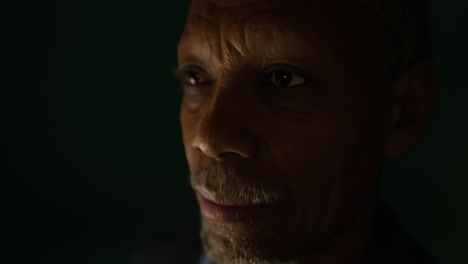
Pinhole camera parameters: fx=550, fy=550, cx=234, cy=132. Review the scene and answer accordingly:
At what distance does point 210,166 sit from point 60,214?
0.95 meters

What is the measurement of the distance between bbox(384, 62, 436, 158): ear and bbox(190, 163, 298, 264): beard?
0.95ft

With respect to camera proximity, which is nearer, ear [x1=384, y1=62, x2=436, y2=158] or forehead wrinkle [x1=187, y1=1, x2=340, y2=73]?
forehead wrinkle [x1=187, y1=1, x2=340, y2=73]

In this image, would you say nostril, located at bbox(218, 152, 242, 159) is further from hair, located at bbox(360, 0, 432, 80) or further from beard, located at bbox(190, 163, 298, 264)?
hair, located at bbox(360, 0, 432, 80)

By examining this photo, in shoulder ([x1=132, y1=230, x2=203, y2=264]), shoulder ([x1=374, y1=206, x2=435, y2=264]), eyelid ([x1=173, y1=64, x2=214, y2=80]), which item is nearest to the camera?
eyelid ([x1=173, y1=64, x2=214, y2=80])

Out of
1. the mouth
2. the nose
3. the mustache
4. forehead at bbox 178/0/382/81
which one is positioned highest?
forehead at bbox 178/0/382/81

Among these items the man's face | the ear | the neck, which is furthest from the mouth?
the ear

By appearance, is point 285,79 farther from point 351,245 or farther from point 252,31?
point 351,245

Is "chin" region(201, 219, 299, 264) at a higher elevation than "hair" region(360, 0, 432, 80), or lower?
lower

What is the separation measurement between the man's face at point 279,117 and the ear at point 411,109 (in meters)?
0.06

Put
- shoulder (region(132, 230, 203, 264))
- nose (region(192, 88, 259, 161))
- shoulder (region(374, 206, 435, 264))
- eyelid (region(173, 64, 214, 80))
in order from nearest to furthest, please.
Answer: nose (region(192, 88, 259, 161)) < eyelid (region(173, 64, 214, 80)) < shoulder (region(374, 206, 435, 264)) < shoulder (region(132, 230, 203, 264))

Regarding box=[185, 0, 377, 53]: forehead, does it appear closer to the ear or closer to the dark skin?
the dark skin

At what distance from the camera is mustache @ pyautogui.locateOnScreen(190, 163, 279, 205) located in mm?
960

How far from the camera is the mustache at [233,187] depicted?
960mm

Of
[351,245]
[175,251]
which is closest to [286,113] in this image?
[351,245]
